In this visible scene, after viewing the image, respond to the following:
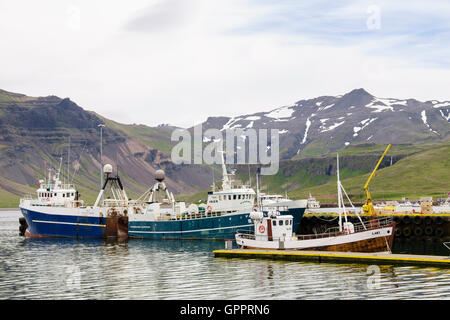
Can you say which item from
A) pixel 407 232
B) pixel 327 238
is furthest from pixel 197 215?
pixel 407 232

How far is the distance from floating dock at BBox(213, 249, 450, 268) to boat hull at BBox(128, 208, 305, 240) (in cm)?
1155

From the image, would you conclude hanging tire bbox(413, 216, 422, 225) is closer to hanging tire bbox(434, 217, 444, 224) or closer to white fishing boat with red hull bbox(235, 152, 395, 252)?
hanging tire bbox(434, 217, 444, 224)

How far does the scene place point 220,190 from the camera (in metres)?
94.2

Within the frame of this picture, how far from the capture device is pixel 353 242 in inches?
2485

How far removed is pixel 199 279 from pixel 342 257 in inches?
660

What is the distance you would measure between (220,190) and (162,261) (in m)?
29.6

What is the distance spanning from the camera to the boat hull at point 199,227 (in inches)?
3401

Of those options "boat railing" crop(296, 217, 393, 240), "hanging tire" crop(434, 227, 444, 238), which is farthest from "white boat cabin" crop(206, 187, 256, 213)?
"hanging tire" crop(434, 227, 444, 238)

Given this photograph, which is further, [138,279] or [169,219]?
[169,219]

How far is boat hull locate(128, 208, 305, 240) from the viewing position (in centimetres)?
8638

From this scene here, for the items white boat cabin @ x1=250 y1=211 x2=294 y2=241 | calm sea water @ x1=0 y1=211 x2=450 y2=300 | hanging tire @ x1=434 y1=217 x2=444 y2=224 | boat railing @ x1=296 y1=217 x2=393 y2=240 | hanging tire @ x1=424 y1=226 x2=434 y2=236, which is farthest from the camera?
hanging tire @ x1=424 y1=226 x2=434 y2=236
